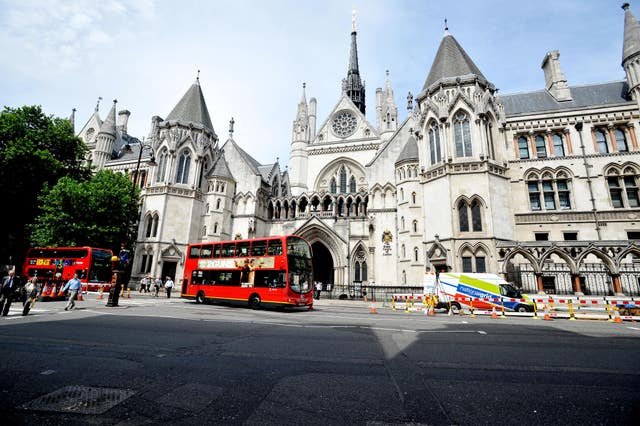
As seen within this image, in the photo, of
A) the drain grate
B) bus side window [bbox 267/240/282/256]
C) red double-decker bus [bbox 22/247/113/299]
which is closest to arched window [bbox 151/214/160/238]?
red double-decker bus [bbox 22/247/113/299]

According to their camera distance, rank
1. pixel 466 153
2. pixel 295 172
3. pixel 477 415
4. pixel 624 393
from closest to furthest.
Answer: pixel 477 415, pixel 624 393, pixel 466 153, pixel 295 172

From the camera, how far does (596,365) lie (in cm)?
522

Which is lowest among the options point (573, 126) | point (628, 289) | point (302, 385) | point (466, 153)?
point (302, 385)

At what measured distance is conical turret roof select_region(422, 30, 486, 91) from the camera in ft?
77.0

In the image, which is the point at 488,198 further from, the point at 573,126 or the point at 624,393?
the point at 624,393

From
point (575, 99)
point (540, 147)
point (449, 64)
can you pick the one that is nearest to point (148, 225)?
point (449, 64)

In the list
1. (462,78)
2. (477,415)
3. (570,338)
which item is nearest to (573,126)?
(462,78)

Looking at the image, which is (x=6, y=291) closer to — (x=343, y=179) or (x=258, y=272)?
(x=258, y=272)

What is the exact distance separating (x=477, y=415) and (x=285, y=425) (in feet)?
6.62

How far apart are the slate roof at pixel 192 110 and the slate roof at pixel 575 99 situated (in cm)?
2924

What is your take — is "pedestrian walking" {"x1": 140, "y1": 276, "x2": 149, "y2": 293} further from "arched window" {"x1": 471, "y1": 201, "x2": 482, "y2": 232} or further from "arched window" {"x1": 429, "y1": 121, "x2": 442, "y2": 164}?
"arched window" {"x1": 471, "y1": 201, "x2": 482, "y2": 232}

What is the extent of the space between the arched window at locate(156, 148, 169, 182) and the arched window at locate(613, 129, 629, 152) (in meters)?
37.8

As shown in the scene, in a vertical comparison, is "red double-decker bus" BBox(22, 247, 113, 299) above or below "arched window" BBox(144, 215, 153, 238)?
below

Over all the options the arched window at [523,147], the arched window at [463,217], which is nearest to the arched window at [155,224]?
the arched window at [463,217]
